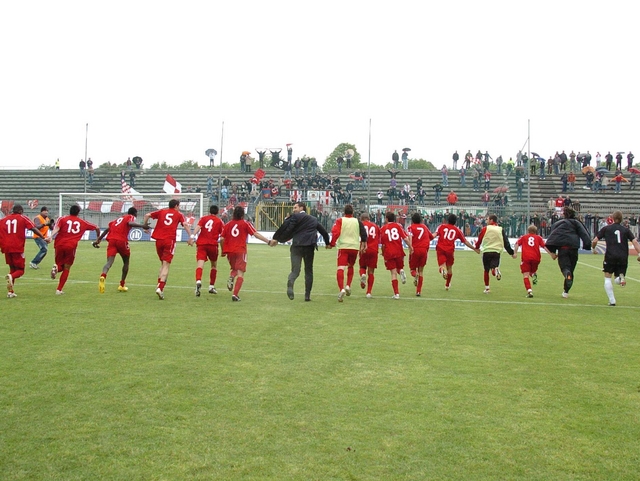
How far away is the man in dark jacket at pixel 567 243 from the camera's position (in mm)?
14414

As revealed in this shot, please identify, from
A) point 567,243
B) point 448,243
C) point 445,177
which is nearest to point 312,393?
point 567,243

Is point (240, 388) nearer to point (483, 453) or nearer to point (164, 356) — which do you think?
point (164, 356)

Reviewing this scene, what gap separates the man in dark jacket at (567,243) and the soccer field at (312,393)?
274 cm

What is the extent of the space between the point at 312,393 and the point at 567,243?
400 inches

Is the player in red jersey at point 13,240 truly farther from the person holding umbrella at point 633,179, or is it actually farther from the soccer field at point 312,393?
the person holding umbrella at point 633,179

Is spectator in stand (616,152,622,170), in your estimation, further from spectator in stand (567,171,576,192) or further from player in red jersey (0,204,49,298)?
player in red jersey (0,204,49,298)

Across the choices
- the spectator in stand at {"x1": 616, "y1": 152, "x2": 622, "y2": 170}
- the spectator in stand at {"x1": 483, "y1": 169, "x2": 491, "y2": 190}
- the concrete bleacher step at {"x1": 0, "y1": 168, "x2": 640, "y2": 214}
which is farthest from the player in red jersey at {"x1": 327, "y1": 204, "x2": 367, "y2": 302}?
the spectator in stand at {"x1": 616, "y1": 152, "x2": 622, "y2": 170}

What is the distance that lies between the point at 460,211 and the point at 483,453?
33961 millimetres

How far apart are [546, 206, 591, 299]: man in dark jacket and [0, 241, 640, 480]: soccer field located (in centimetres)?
274

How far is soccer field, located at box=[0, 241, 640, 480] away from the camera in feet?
14.4

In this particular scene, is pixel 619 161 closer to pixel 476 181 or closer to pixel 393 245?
pixel 476 181

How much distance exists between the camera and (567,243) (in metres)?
14.5

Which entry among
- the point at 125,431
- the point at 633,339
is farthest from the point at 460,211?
the point at 125,431

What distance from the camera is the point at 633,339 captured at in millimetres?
9172
